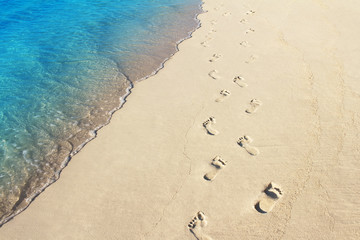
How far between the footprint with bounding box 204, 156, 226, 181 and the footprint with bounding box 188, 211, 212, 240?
0.60 metres

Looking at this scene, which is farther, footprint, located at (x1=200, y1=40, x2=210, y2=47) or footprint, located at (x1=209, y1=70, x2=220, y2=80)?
footprint, located at (x1=200, y1=40, x2=210, y2=47)

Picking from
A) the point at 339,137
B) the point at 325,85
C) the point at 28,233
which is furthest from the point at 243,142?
the point at 28,233

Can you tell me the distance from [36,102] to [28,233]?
326 cm

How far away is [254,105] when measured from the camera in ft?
18.2

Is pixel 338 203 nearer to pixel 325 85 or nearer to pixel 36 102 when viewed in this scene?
pixel 325 85

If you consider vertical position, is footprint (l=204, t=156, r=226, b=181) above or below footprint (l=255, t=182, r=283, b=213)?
below

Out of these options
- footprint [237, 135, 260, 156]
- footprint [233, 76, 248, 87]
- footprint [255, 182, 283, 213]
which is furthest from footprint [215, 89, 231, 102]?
footprint [255, 182, 283, 213]

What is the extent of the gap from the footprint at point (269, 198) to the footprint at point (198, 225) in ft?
2.19

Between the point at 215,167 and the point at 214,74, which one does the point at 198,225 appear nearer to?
the point at 215,167

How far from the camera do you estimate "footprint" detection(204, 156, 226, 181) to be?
13.9 feet

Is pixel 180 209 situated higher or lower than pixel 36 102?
higher

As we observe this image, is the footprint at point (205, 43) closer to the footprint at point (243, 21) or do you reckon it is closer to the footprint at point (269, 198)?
the footprint at point (243, 21)

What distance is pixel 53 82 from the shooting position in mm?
7094

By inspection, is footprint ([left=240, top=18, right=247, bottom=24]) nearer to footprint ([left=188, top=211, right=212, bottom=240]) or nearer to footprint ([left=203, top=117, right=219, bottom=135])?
footprint ([left=203, top=117, right=219, bottom=135])
